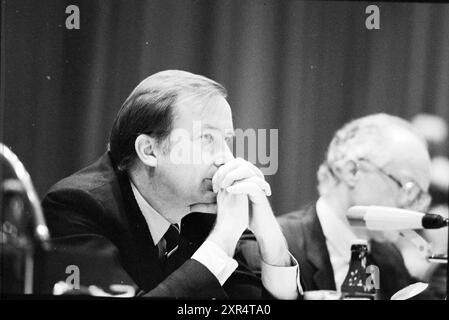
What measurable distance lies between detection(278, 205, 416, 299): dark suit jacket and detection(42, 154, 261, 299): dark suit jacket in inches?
14.2

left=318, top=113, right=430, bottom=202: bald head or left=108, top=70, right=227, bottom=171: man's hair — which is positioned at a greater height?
left=108, top=70, right=227, bottom=171: man's hair

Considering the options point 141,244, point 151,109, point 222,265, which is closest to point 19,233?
point 141,244

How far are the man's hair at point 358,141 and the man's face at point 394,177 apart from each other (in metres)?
0.04

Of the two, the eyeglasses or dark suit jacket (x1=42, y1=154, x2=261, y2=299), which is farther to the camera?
the eyeglasses

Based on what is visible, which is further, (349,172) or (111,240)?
(349,172)

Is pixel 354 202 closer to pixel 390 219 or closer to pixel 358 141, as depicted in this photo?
pixel 390 219

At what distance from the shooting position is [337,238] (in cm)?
368

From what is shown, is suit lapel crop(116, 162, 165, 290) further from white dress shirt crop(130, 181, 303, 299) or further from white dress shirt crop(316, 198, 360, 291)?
white dress shirt crop(316, 198, 360, 291)

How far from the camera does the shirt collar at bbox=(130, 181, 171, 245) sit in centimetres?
360

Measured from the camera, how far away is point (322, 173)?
367 centimetres

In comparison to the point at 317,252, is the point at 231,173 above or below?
above

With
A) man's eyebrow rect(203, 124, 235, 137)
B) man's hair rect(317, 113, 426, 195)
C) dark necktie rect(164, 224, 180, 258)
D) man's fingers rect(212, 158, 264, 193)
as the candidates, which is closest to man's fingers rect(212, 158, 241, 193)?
man's fingers rect(212, 158, 264, 193)

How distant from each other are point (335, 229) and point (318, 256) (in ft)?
0.46

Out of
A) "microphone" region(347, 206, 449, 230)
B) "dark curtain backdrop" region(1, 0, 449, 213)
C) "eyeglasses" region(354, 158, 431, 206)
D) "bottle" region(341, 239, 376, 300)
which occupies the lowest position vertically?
"bottle" region(341, 239, 376, 300)
